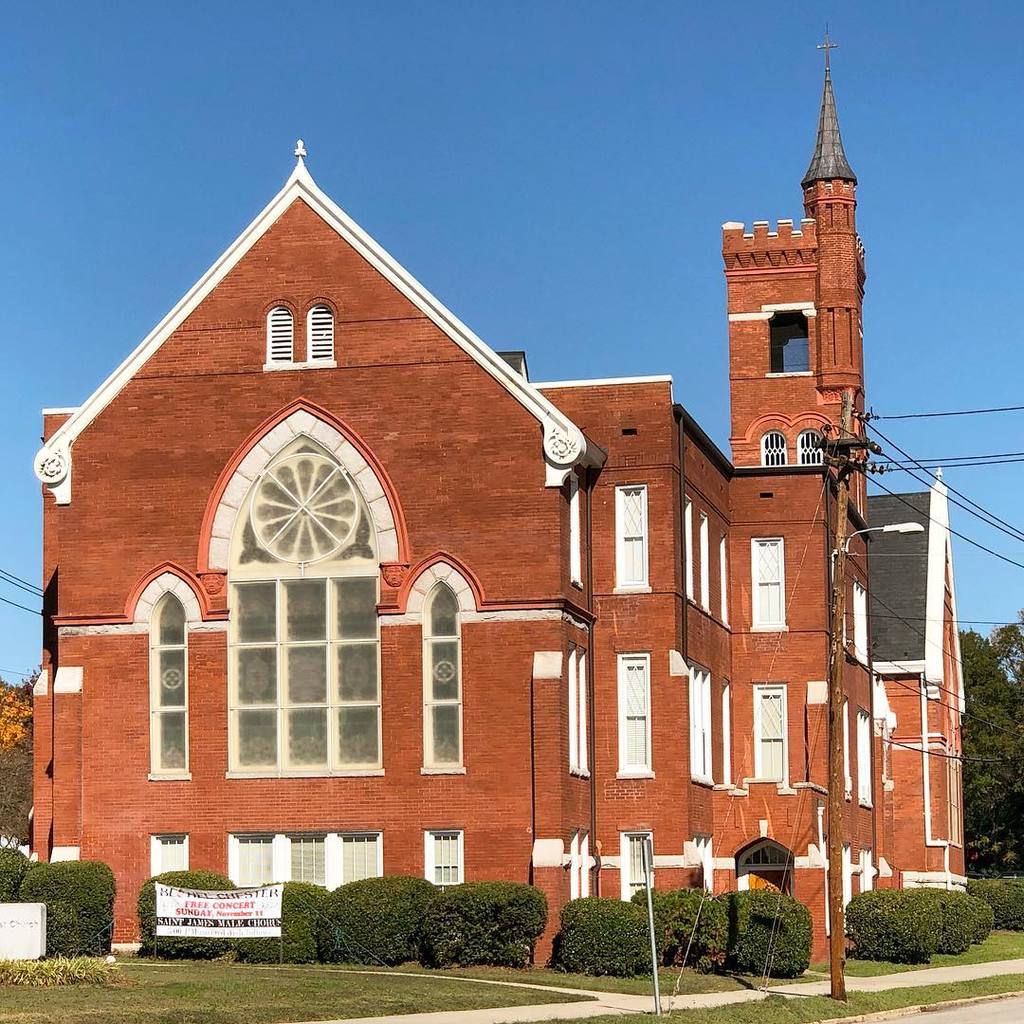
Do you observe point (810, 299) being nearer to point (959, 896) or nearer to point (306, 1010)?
point (959, 896)

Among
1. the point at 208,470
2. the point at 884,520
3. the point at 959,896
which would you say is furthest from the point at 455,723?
the point at 884,520

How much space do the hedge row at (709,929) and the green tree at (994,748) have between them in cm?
5786

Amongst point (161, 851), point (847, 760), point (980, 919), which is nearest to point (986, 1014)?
point (161, 851)

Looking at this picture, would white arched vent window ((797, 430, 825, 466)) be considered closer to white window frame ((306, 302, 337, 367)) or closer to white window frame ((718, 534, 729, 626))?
white window frame ((718, 534, 729, 626))

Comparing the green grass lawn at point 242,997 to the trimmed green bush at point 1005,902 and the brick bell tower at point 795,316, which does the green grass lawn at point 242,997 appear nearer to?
the trimmed green bush at point 1005,902

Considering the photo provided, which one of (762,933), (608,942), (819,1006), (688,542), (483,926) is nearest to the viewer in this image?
(819,1006)

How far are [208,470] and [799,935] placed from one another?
14.6 m

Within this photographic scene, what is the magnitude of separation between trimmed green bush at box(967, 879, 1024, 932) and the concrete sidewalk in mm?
20215

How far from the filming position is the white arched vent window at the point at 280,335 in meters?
41.3

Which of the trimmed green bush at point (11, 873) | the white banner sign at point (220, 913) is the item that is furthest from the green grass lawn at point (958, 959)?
the trimmed green bush at point (11, 873)

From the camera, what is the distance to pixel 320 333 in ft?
135

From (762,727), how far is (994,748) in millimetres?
Result: 52033

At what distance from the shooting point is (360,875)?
1545 inches

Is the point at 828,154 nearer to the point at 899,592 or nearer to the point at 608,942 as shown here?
the point at 899,592
